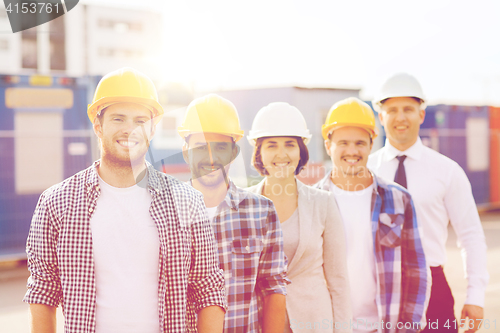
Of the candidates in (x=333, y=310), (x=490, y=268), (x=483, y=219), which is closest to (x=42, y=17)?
(x=483, y=219)

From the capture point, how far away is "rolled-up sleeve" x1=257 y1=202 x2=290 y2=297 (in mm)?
2508

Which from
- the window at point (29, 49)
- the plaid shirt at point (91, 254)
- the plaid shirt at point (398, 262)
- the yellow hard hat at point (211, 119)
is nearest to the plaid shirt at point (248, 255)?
the plaid shirt at point (91, 254)

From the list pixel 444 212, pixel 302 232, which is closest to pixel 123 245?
pixel 302 232

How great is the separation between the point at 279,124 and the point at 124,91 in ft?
3.50

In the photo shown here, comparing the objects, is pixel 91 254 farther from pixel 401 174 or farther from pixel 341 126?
pixel 401 174

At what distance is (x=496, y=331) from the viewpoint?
5375mm

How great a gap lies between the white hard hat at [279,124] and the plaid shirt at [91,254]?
0.90 metres

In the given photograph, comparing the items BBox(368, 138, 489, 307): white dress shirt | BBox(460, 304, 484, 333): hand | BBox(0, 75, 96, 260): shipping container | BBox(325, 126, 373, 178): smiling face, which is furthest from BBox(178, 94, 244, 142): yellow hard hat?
BBox(0, 75, 96, 260): shipping container

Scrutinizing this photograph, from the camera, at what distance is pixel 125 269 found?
2029 mm

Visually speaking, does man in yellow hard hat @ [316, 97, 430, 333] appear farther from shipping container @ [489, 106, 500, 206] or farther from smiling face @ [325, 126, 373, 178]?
shipping container @ [489, 106, 500, 206]

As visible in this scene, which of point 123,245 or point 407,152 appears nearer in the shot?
point 123,245

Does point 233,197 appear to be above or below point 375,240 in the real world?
above

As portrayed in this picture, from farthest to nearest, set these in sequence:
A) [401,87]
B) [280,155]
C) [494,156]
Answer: [494,156] < [401,87] < [280,155]

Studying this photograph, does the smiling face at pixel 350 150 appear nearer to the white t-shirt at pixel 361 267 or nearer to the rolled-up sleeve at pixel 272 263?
the white t-shirt at pixel 361 267
